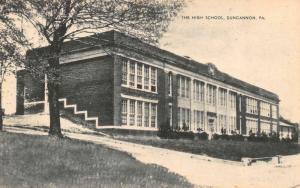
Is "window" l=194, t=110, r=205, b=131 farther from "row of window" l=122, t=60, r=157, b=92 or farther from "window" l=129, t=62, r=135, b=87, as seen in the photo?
"window" l=129, t=62, r=135, b=87

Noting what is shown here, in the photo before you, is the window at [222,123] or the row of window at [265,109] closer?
the window at [222,123]

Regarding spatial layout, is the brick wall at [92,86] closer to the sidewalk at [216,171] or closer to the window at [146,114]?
the window at [146,114]

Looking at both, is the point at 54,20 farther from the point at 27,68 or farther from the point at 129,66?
the point at 129,66

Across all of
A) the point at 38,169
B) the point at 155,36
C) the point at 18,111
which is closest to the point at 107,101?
the point at 18,111

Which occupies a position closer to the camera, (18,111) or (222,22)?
(222,22)

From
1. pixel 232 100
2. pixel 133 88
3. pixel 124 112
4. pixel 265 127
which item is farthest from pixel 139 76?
pixel 265 127

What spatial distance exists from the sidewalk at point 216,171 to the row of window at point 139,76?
6.68 meters

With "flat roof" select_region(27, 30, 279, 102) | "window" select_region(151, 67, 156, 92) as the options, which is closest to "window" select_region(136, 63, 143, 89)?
"flat roof" select_region(27, 30, 279, 102)

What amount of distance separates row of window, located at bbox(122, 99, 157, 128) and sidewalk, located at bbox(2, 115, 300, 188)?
5.96 metres

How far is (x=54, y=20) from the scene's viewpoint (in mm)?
14688

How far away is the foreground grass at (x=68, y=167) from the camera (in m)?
10.7

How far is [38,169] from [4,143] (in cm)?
222

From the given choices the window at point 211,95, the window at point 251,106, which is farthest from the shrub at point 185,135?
the window at point 251,106

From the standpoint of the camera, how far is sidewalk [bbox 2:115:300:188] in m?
13.3
